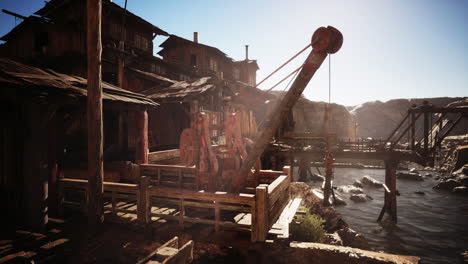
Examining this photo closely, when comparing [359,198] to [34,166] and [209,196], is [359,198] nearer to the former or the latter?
[209,196]

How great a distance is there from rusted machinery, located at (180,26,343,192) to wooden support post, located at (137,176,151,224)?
5.51 ft

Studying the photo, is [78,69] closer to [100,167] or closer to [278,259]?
[100,167]

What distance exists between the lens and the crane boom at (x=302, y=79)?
678cm

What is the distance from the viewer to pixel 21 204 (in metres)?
5.96

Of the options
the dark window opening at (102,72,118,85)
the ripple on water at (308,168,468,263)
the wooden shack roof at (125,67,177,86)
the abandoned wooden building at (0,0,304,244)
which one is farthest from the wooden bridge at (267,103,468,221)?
the dark window opening at (102,72,118,85)

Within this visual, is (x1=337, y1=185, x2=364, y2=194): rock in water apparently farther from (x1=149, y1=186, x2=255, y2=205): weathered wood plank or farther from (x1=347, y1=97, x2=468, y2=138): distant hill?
(x1=347, y1=97, x2=468, y2=138): distant hill

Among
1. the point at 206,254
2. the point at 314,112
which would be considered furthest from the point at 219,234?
the point at 314,112

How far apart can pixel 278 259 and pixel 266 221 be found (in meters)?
0.81

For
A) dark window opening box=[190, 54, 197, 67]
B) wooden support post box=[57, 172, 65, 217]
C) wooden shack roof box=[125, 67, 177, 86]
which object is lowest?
wooden support post box=[57, 172, 65, 217]

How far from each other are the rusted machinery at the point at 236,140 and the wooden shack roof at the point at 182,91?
7.80 m

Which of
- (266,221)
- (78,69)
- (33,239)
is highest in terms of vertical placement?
(78,69)

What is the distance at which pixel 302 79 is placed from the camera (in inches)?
289

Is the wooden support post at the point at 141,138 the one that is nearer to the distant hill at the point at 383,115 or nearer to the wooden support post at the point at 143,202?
the wooden support post at the point at 143,202

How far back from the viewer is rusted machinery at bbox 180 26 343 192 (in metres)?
6.82
